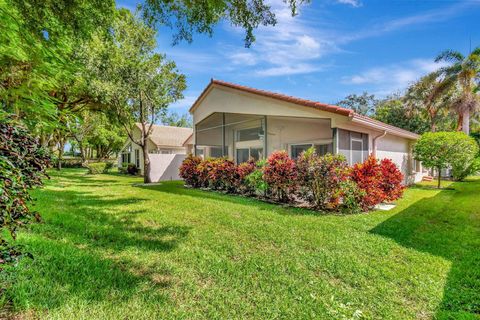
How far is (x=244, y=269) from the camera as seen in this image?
12.9 ft

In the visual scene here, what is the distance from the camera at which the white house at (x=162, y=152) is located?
2000cm

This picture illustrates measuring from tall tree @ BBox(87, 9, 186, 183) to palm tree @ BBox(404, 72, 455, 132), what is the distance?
22.7 meters

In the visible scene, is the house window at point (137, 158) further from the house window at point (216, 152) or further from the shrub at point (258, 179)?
the shrub at point (258, 179)

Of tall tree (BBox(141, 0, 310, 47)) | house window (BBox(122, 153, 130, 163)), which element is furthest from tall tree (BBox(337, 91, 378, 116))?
tall tree (BBox(141, 0, 310, 47))

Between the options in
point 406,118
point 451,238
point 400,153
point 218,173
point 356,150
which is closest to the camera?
point 451,238

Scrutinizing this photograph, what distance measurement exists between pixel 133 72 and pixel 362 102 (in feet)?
138

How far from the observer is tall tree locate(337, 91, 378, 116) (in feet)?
143

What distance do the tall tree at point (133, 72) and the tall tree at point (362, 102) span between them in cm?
3796

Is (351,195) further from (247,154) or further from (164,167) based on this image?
(164,167)

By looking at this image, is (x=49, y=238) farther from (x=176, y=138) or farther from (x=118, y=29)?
(x=176, y=138)

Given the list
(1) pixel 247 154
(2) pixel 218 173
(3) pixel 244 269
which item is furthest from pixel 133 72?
(3) pixel 244 269

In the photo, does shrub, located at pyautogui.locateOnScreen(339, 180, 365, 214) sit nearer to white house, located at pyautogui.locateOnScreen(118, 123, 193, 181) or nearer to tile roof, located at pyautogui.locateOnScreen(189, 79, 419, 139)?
tile roof, located at pyautogui.locateOnScreen(189, 79, 419, 139)

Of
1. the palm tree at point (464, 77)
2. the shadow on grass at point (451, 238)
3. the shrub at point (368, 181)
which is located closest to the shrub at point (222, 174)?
the shrub at point (368, 181)

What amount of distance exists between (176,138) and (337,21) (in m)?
22.5
